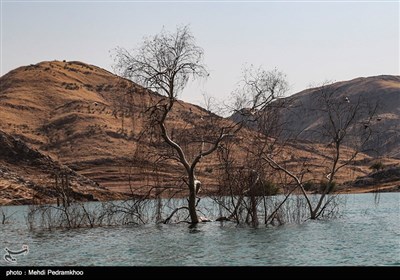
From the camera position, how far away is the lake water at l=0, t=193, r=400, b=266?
1100 inches

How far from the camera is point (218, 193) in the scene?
42.9 meters

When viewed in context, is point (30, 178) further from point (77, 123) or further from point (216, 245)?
point (216, 245)

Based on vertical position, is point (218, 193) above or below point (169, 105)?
below

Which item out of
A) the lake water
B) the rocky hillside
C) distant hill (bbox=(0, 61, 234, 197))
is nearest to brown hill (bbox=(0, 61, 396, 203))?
distant hill (bbox=(0, 61, 234, 197))

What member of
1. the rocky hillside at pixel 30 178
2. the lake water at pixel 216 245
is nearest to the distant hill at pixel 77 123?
the rocky hillside at pixel 30 178

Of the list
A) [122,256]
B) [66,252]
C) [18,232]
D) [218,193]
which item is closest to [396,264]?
[122,256]

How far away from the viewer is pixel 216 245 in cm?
3266

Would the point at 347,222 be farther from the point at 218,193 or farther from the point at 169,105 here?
the point at 169,105

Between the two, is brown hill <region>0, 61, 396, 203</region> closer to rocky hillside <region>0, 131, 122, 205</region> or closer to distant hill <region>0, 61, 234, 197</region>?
distant hill <region>0, 61, 234, 197</region>

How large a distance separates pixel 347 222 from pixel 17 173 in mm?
74732

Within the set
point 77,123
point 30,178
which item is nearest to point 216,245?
point 30,178

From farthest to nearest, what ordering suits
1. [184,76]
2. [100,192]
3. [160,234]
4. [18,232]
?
[100,192], [18,232], [184,76], [160,234]

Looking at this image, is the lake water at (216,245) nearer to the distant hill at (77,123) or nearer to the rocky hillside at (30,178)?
the rocky hillside at (30,178)

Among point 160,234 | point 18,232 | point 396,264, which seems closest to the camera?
point 396,264
